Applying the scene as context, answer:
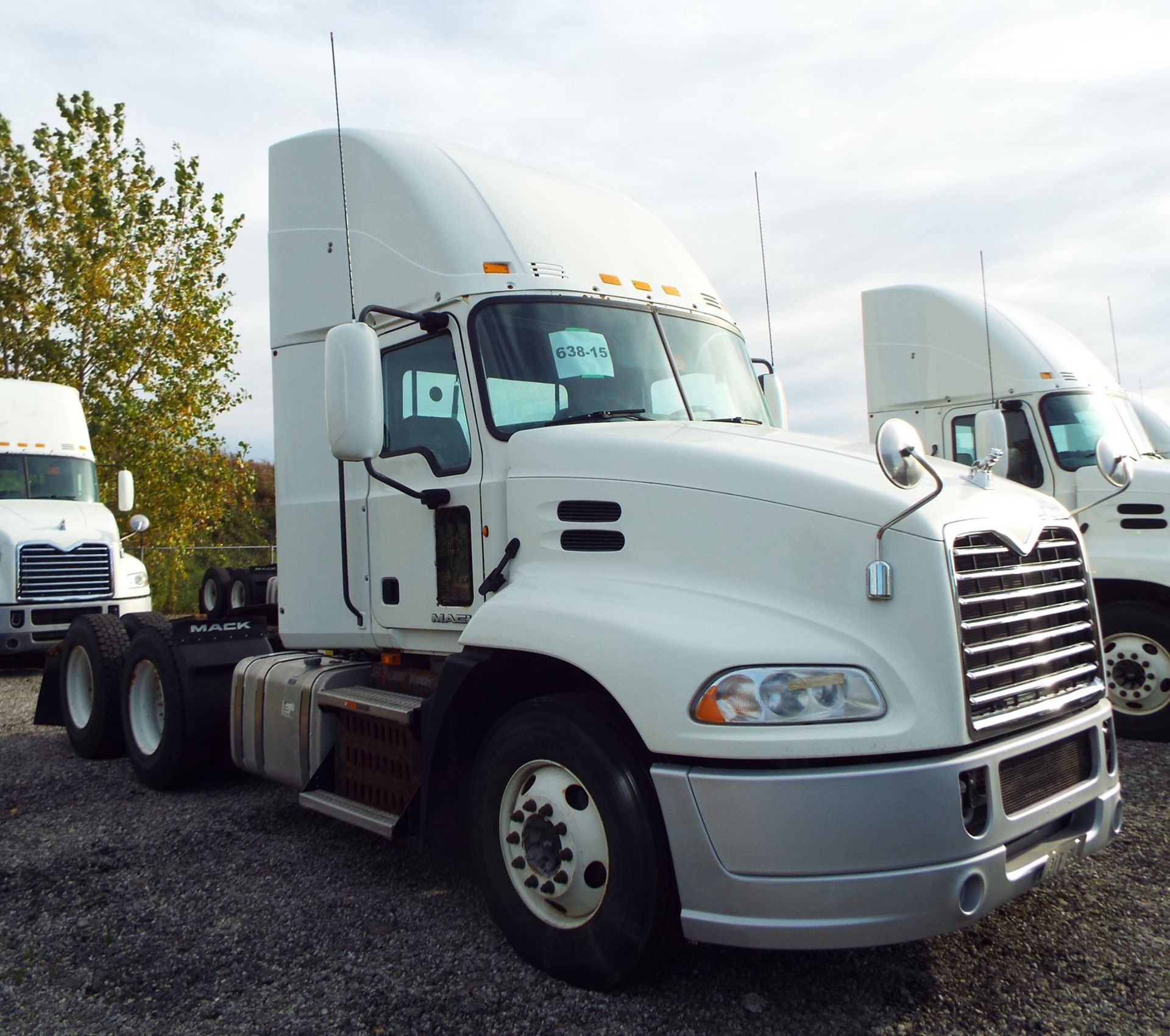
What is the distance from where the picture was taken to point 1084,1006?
3668 millimetres

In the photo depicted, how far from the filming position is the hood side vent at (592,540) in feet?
13.7

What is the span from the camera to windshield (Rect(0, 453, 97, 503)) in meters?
13.7

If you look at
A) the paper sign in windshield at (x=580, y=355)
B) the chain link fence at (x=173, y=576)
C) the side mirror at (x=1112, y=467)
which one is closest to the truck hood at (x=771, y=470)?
the paper sign in windshield at (x=580, y=355)

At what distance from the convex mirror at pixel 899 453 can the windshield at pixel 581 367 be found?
4.66 feet

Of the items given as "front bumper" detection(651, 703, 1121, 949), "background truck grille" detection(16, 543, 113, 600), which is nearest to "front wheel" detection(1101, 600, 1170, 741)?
"front bumper" detection(651, 703, 1121, 949)

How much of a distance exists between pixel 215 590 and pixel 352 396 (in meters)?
9.85

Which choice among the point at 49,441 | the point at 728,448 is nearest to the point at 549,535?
the point at 728,448

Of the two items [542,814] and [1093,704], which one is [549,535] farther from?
[1093,704]

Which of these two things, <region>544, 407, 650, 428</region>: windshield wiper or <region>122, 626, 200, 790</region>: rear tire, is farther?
<region>122, 626, 200, 790</region>: rear tire

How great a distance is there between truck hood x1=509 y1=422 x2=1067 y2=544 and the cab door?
423 mm

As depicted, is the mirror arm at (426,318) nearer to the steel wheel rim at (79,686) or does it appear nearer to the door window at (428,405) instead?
the door window at (428,405)

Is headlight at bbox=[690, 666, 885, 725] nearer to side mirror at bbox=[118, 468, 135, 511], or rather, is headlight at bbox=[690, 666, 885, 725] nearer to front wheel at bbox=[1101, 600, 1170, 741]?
front wheel at bbox=[1101, 600, 1170, 741]

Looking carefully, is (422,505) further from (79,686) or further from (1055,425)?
(1055,425)

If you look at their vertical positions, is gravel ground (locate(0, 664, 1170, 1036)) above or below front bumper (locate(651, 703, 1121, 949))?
below
